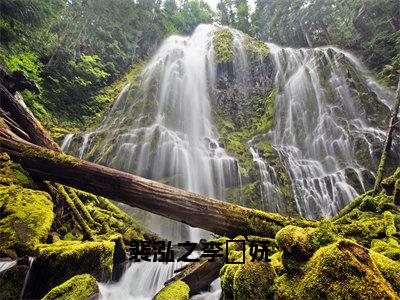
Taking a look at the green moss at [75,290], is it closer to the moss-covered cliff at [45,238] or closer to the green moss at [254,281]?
the moss-covered cliff at [45,238]

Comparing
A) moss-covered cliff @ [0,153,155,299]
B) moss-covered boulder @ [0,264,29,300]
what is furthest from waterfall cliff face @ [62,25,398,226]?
moss-covered boulder @ [0,264,29,300]

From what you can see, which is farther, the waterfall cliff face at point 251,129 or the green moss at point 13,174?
the waterfall cliff face at point 251,129

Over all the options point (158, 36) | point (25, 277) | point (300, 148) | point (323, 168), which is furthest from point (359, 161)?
point (158, 36)

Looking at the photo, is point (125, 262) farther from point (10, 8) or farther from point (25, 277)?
point (10, 8)

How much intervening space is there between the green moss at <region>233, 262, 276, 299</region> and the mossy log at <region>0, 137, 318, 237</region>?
1712 mm

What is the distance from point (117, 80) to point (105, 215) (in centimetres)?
1689

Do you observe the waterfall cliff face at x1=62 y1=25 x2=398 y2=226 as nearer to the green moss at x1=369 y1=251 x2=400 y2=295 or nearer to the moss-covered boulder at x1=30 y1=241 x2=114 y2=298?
the moss-covered boulder at x1=30 y1=241 x2=114 y2=298

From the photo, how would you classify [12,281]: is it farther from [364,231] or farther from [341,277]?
[364,231]

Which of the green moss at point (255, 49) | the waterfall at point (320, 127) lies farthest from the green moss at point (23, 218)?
the green moss at point (255, 49)

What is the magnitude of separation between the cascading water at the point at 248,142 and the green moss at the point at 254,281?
21.5ft

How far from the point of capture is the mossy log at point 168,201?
16.5 ft

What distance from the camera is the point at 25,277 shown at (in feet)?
13.0

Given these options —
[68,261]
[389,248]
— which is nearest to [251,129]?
[389,248]

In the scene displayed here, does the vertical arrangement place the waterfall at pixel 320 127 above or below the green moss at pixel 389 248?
above
